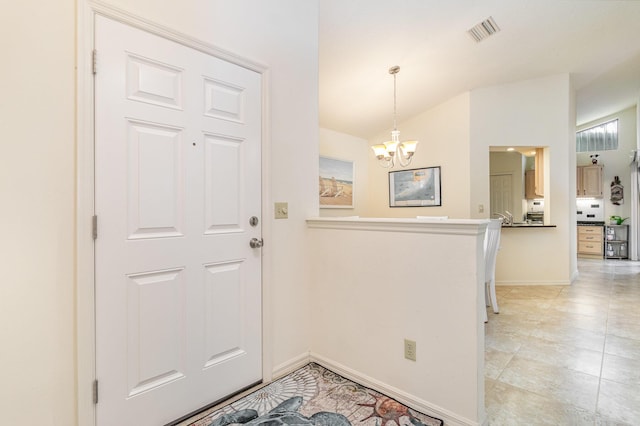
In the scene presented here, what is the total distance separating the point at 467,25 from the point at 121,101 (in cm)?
333

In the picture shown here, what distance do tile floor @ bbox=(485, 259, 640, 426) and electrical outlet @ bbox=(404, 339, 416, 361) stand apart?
19.7 inches

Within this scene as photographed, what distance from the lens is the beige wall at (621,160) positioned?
275 inches

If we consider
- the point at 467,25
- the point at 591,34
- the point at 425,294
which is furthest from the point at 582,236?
the point at 425,294

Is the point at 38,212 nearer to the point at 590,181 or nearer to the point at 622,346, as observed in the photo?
the point at 622,346

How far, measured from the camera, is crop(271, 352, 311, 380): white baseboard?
1.99 meters

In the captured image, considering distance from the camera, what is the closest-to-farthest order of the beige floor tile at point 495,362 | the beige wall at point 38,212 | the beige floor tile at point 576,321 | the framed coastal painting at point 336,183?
the beige wall at point 38,212, the beige floor tile at point 495,362, the beige floor tile at point 576,321, the framed coastal painting at point 336,183

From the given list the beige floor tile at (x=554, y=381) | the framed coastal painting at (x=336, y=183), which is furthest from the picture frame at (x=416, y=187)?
the beige floor tile at (x=554, y=381)

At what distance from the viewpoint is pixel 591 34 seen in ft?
11.7

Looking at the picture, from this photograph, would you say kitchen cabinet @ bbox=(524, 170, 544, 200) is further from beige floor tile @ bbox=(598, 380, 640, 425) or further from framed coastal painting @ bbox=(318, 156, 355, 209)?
beige floor tile @ bbox=(598, 380, 640, 425)

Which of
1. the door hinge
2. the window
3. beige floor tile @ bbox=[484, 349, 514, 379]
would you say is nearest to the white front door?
the door hinge

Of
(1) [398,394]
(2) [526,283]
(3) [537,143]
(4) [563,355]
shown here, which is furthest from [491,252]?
(3) [537,143]

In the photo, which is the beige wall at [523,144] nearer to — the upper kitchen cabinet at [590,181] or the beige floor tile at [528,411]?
the beige floor tile at [528,411]

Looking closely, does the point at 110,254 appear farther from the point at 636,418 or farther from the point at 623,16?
the point at 623,16

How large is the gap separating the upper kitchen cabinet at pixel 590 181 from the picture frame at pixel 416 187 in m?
5.05
